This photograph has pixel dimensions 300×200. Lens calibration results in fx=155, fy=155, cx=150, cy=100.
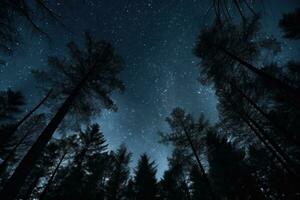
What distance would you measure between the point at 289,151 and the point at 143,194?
13329 mm

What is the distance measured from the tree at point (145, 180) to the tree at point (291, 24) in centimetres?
1567

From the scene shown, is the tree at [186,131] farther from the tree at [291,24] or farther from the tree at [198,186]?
the tree at [291,24]

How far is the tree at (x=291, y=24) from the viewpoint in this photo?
34.2ft

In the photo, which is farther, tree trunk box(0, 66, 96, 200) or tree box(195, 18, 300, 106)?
tree box(195, 18, 300, 106)

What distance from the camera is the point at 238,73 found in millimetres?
10320

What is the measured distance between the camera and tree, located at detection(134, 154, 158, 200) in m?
13.1

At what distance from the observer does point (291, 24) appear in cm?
1065

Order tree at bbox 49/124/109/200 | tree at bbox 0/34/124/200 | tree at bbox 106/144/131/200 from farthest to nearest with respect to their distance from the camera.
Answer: tree at bbox 106/144/131/200 → tree at bbox 49/124/109/200 → tree at bbox 0/34/124/200

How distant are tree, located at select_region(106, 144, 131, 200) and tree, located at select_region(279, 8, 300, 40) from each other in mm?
18735

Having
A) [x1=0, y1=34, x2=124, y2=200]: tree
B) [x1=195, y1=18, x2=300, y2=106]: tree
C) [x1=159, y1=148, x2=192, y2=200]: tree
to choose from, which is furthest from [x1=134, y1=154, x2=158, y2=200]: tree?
[x1=195, y1=18, x2=300, y2=106]: tree

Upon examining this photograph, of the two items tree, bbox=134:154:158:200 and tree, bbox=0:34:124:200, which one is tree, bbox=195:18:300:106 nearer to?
tree, bbox=0:34:124:200

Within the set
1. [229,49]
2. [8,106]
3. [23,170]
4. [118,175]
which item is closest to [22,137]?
[8,106]

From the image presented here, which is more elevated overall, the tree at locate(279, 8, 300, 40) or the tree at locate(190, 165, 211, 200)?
the tree at locate(279, 8, 300, 40)

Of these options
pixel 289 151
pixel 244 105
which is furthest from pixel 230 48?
pixel 289 151
